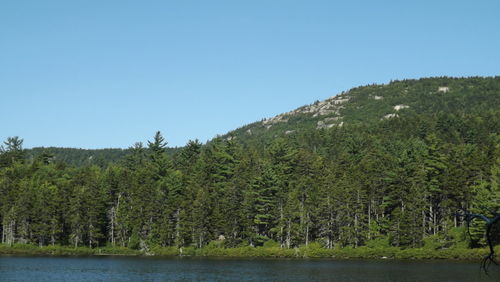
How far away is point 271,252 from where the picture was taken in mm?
A: 101875

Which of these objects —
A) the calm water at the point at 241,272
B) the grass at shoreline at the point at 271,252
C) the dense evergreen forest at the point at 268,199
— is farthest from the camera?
the dense evergreen forest at the point at 268,199

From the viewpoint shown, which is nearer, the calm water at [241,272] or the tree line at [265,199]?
the calm water at [241,272]

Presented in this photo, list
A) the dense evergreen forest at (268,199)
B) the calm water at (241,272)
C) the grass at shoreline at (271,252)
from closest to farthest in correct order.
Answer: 1. the calm water at (241,272)
2. the grass at shoreline at (271,252)
3. the dense evergreen forest at (268,199)

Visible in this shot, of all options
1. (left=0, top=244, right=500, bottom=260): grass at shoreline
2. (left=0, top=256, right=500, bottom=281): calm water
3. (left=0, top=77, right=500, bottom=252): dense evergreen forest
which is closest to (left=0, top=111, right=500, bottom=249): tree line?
(left=0, top=77, right=500, bottom=252): dense evergreen forest

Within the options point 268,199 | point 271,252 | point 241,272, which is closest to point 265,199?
point 268,199

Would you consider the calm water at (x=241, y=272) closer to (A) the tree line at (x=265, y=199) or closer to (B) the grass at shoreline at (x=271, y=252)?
(B) the grass at shoreline at (x=271, y=252)

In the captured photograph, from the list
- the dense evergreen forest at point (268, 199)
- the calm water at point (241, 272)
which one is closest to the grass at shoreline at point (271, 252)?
the dense evergreen forest at point (268, 199)

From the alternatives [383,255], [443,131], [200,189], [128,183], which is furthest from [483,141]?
[128,183]

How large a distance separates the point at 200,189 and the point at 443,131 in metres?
77.9

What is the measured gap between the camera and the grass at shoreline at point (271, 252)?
8819 cm

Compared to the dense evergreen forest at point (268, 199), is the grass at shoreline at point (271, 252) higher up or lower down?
lower down

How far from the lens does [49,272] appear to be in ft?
230

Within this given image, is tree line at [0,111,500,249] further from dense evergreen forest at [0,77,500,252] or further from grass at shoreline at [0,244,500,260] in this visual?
grass at shoreline at [0,244,500,260]

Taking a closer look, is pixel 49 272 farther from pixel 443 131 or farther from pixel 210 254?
pixel 443 131
